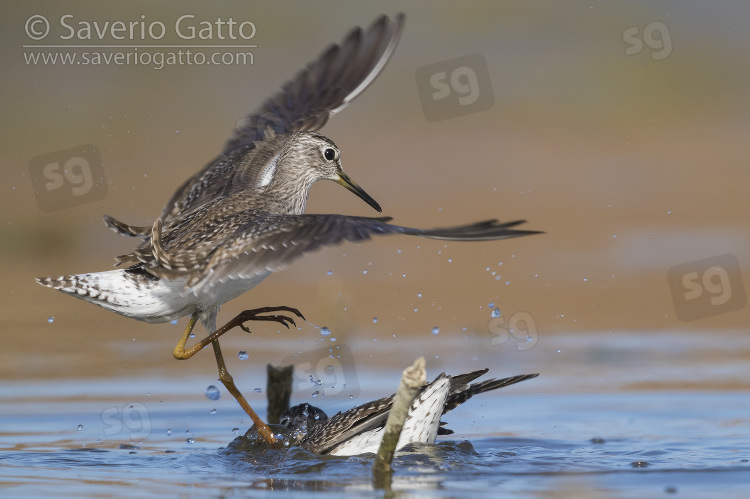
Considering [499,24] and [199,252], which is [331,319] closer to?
[199,252]

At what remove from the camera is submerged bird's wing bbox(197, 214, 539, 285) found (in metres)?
6.95

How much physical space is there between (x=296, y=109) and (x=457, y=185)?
7728mm

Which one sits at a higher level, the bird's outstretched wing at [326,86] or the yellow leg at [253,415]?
the bird's outstretched wing at [326,86]

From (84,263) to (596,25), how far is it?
1344 centimetres

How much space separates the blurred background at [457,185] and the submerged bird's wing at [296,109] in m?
1.90

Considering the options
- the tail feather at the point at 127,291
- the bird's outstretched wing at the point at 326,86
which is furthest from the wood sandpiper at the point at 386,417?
the bird's outstretched wing at the point at 326,86

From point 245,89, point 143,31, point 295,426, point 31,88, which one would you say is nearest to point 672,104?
point 245,89

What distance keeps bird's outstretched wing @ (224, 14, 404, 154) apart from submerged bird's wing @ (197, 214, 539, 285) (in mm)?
2408

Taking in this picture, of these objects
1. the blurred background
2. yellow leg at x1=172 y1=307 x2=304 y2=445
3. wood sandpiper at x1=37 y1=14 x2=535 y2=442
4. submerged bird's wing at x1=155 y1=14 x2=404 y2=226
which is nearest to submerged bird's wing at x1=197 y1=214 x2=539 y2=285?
wood sandpiper at x1=37 y1=14 x2=535 y2=442

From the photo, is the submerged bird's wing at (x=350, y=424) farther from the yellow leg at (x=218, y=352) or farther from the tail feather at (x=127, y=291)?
the tail feather at (x=127, y=291)

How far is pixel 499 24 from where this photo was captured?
25188mm

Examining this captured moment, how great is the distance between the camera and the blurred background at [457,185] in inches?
461

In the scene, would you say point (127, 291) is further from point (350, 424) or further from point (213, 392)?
point (213, 392)

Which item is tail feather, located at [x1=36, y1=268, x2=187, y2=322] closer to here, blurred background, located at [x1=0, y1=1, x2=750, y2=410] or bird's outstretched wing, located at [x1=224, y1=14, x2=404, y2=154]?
bird's outstretched wing, located at [x1=224, y1=14, x2=404, y2=154]
